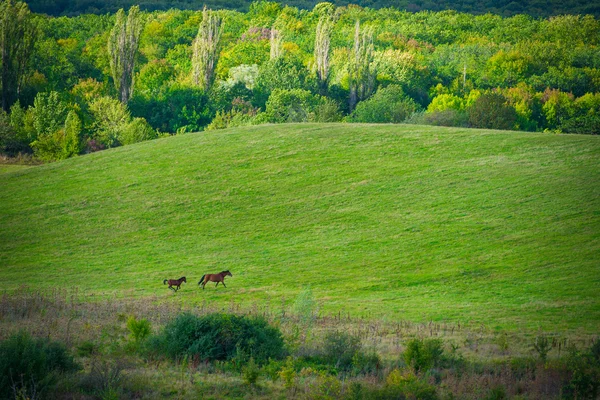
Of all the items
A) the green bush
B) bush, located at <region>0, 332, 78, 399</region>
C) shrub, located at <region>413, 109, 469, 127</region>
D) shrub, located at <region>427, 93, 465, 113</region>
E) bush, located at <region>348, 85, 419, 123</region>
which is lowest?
the green bush

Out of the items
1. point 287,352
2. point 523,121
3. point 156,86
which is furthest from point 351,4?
point 287,352

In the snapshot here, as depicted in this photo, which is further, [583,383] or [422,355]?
[422,355]

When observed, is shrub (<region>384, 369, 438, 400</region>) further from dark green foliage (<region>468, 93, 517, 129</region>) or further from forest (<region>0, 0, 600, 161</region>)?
dark green foliage (<region>468, 93, 517, 129</region>)

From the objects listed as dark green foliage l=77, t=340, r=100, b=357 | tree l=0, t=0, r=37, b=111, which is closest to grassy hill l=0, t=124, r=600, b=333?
dark green foliage l=77, t=340, r=100, b=357

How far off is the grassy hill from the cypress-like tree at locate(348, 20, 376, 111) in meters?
36.4

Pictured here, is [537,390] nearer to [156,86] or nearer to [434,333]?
[434,333]

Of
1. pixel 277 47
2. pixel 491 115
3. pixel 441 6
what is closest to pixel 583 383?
pixel 491 115

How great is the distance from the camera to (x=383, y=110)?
278ft

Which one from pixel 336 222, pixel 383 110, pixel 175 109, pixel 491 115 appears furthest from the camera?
pixel 175 109

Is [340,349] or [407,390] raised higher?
[407,390]

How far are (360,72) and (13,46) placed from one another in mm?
46535

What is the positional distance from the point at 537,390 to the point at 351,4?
175 m

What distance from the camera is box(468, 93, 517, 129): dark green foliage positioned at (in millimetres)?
71062

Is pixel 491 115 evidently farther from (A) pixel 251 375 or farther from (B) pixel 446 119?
(A) pixel 251 375
